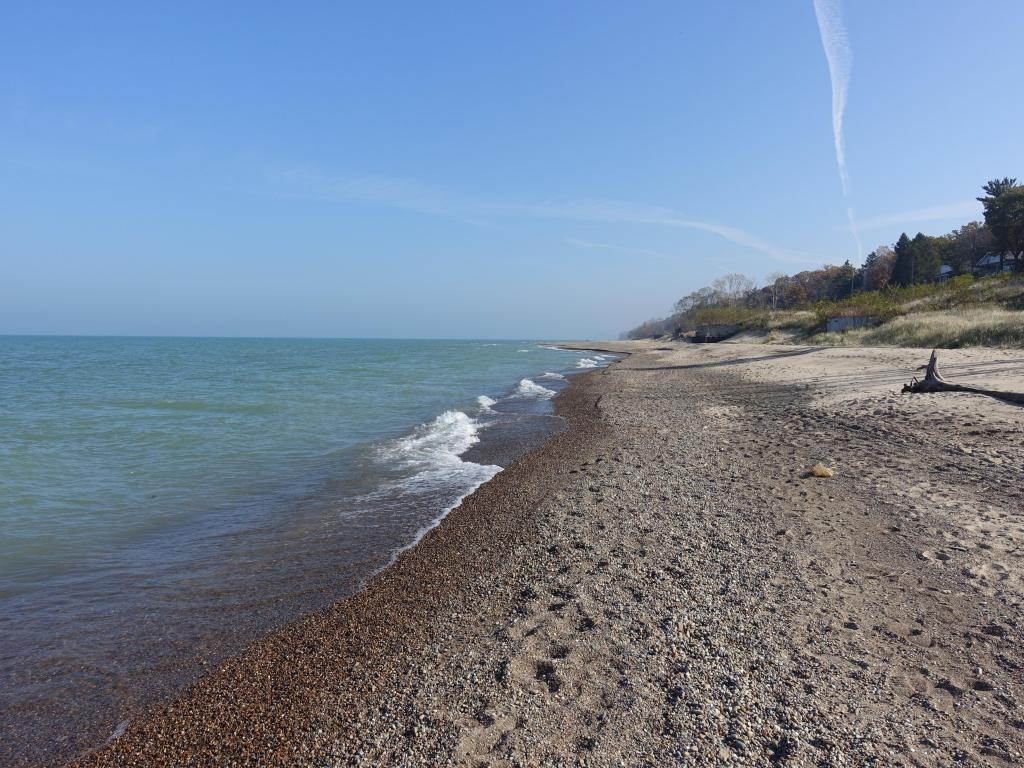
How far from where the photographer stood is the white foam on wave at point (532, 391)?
2625 cm

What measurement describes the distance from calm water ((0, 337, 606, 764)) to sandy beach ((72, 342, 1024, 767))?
691 millimetres

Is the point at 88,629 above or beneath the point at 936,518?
beneath

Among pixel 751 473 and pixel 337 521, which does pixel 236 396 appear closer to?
pixel 337 521

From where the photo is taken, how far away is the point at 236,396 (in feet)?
83.2

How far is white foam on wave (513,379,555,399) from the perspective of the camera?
26.3 m

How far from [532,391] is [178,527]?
20.7m

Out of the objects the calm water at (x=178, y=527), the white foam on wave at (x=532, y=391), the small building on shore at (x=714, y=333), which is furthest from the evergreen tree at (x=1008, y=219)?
the calm water at (x=178, y=527)

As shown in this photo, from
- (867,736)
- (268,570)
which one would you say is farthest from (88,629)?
(867,736)

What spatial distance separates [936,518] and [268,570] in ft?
27.8

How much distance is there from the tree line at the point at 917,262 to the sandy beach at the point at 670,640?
59.2 meters

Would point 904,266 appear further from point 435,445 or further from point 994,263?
point 435,445

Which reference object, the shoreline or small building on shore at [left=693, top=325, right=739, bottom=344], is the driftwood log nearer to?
the shoreline

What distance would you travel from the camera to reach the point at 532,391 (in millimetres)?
28031

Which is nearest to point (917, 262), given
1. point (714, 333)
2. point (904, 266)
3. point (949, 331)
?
point (904, 266)
